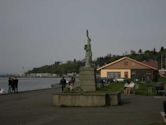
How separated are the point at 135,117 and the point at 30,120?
426 cm

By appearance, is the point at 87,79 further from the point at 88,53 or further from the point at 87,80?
the point at 88,53

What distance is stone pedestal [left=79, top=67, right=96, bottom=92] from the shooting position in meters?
26.4

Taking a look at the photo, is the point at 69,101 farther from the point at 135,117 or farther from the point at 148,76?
the point at 148,76

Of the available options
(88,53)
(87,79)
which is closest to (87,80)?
(87,79)

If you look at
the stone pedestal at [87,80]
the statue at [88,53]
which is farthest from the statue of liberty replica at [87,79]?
the statue at [88,53]

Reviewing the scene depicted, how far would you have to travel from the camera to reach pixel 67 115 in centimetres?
1853

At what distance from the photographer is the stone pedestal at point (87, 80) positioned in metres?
26.4

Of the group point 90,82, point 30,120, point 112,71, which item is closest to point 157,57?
point 112,71

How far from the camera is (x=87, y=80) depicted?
26.4 metres

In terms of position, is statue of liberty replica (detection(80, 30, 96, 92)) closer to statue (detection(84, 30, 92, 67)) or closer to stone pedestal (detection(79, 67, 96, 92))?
stone pedestal (detection(79, 67, 96, 92))

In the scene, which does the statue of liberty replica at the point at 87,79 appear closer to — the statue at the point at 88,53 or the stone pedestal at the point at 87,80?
the stone pedestal at the point at 87,80

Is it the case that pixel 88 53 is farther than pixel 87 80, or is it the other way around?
pixel 88 53

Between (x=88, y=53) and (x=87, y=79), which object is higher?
(x=88, y=53)

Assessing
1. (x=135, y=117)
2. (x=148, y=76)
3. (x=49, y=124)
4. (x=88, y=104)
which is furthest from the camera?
(x=148, y=76)
